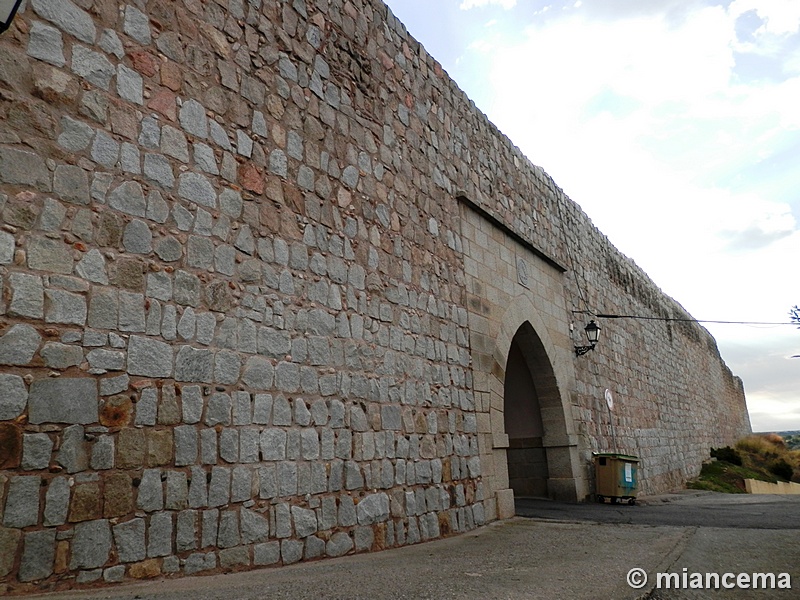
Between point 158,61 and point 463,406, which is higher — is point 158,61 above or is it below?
above

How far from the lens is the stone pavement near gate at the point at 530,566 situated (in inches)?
129

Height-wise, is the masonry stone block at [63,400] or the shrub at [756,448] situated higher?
the masonry stone block at [63,400]

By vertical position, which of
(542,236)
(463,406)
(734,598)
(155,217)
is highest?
(542,236)

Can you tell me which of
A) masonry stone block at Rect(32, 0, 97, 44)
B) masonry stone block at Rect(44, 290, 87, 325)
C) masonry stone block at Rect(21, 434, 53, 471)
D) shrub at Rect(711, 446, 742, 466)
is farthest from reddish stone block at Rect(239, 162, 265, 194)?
shrub at Rect(711, 446, 742, 466)

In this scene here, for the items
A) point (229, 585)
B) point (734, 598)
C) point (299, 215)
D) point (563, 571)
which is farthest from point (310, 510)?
point (734, 598)

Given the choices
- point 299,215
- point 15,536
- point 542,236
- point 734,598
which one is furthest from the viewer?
point 542,236

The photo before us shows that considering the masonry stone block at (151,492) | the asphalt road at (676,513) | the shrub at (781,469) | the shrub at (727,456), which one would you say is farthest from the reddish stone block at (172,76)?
the shrub at (781,469)

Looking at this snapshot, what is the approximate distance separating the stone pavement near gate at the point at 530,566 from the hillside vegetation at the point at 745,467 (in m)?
10.9

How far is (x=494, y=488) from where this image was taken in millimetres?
6797

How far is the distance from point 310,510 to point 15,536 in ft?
6.44

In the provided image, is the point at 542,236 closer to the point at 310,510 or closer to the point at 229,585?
the point at 310,510

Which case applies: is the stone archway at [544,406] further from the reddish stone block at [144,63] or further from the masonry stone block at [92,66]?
the masonry stone block at [92,66]

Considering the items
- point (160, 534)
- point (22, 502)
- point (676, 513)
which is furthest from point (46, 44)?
point (676, 513)

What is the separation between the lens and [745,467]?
20172mm
